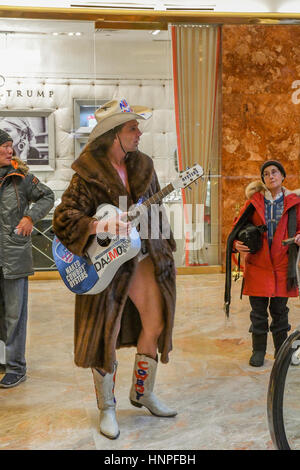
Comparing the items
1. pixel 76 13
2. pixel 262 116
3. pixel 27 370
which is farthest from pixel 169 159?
pixel 27 370

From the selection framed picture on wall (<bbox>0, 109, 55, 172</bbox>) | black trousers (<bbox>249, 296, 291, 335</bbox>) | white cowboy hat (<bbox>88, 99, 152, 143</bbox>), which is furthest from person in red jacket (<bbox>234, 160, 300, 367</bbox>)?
framed picture on wall (<bbox>0, 109, 55, 172</bbox>)

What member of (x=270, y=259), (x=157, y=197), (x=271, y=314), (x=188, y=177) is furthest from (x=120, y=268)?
(x=271, y=314)

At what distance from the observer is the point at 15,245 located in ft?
10.5

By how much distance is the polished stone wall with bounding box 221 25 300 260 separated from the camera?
5.62 m

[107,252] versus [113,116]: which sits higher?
[113,116]

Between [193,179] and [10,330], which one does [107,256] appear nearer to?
[193,179]

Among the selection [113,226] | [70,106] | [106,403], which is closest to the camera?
[113,226]

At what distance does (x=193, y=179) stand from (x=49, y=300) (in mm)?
3097

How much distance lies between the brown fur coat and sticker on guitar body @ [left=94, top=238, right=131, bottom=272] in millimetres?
79

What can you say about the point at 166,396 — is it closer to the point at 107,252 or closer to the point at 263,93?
the point at 107,252

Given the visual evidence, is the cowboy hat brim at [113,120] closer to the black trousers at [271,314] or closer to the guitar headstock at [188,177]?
the guitar headstock at [188,177]

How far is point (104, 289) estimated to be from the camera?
2402mm

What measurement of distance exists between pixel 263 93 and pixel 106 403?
13.2 feet

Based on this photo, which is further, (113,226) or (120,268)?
(120,268)
